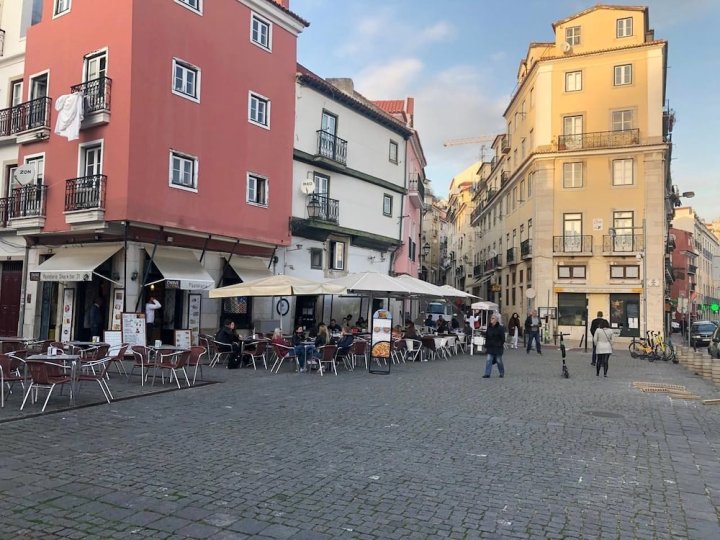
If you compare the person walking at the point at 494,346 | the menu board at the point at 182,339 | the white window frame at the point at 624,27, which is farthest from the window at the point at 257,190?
the white window frame at the point at 624,27

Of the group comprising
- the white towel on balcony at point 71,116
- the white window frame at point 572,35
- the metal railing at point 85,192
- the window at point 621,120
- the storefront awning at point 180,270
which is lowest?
the storefront awning at point 180,270

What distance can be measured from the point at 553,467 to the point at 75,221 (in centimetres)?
1630

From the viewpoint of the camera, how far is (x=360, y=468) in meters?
6.42

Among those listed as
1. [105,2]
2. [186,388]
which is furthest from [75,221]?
[186,388]

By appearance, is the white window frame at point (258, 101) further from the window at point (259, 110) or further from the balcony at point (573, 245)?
the balcony at point (573, 245)

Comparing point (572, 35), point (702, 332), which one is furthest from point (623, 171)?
point (702, 332)

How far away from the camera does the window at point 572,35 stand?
129 ft

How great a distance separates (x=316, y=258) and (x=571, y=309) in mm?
20036

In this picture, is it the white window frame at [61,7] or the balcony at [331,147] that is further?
the balcony at [331,147]

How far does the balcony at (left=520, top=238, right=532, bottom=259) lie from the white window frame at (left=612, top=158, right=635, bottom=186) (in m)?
6.65

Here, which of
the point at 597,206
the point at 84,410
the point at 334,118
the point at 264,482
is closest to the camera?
the point at 264,482

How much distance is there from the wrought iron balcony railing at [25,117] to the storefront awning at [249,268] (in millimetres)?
7894

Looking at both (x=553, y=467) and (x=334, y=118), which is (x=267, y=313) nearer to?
(x=334, y=118)

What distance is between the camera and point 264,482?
5863 millimetres
